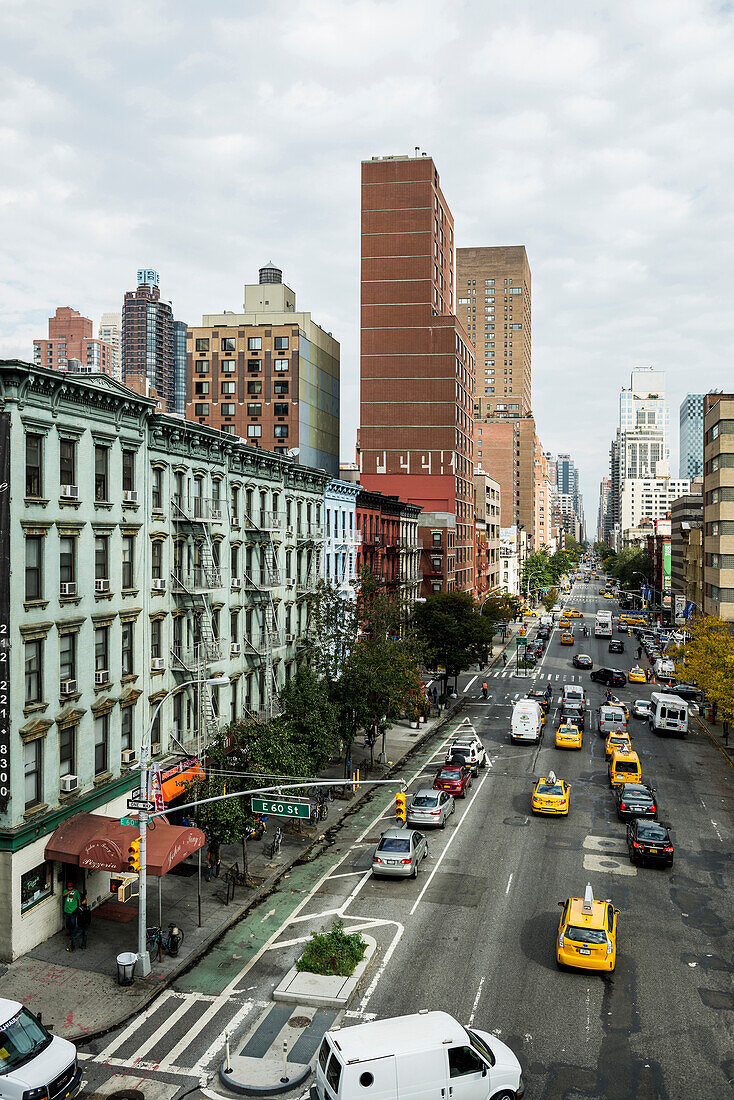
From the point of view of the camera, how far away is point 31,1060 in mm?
17781

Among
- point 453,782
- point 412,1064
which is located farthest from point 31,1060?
point 453,782

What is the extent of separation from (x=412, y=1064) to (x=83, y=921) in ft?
47.6

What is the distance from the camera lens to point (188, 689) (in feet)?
119

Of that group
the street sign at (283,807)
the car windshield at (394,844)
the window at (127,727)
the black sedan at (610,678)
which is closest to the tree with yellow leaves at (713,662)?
the black sedan at (610,678)

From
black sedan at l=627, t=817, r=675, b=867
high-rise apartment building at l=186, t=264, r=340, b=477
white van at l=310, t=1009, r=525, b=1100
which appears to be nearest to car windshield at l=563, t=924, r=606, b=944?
white van at l=310, t=1009, r=525, b=1100

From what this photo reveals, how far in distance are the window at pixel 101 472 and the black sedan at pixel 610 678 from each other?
61.4 metres

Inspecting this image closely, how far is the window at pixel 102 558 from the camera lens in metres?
29.8

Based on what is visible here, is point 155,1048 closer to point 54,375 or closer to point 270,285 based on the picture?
point 54,375

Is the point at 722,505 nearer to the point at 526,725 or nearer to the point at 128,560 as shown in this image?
the point at 526,725

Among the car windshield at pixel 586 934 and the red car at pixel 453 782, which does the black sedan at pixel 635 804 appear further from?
the car windshield at pixel 586 934

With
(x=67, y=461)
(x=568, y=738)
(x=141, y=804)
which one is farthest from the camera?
(x=568, y=738)

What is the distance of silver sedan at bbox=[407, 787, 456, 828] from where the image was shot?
36.8 m

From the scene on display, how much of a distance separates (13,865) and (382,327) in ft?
282

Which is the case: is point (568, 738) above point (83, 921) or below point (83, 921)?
below
